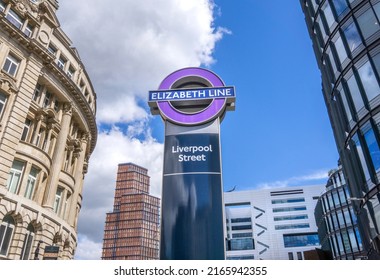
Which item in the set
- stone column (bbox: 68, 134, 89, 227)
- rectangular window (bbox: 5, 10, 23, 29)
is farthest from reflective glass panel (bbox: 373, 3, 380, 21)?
stone column (bbox: 68, 134, 89, 227)

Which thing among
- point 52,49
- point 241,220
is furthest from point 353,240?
point 241,220

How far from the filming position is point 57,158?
3072cm

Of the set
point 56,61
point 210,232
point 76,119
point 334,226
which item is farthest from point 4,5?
point 334,226

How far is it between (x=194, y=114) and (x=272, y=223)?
4363 inches

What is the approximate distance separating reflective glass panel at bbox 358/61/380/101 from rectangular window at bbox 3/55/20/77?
91.8 feet

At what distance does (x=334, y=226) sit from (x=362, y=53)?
43486mm

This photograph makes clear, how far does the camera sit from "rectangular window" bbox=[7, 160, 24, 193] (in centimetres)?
2541

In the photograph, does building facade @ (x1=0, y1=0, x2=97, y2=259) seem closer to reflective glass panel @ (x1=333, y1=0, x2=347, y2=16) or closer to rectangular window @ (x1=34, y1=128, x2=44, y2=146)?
rectangular window @ (x1=34, y1=128, x2=44, y2=146)

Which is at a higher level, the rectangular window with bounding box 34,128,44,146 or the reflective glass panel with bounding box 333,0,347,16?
the reflective glass panel with bounding box 333,0,347,16

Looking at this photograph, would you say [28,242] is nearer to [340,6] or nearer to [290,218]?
[340,6]

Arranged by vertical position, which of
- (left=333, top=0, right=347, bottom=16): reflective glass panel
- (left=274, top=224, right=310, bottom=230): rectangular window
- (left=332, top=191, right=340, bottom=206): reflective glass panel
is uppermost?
(left=274, top=224, right=310, bottom=230): rectangular window

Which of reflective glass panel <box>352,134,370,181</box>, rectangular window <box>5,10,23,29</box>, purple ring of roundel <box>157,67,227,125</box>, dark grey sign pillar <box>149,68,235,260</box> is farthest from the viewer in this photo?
rectangular window <box>5,10,23,29</box>

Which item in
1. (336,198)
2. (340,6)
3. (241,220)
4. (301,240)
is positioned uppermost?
(241,220)

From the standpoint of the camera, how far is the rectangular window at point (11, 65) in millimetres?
26678
